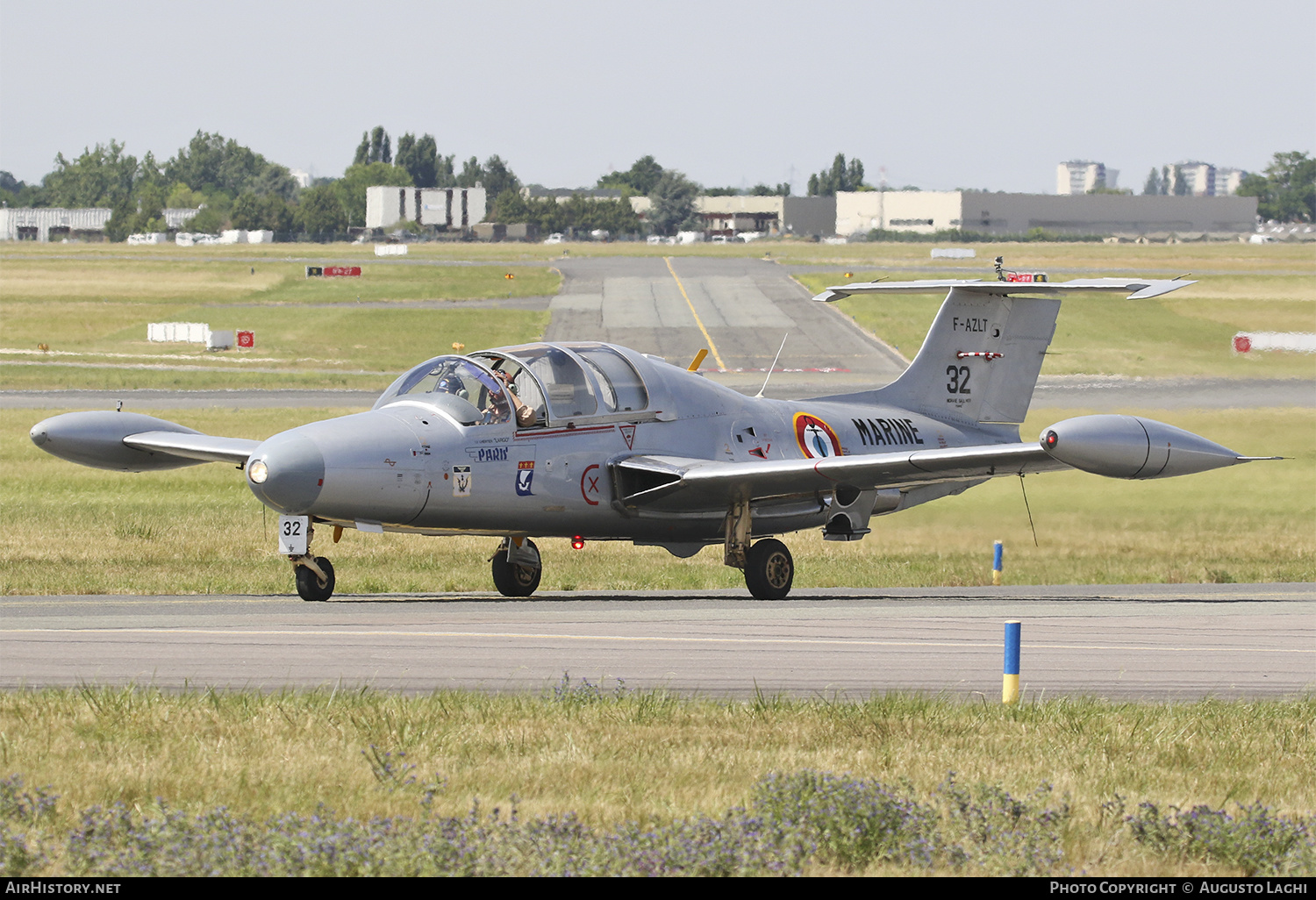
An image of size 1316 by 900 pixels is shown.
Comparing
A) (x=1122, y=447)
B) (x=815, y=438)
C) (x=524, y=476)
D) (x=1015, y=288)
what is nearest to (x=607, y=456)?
(x=524, y=476)

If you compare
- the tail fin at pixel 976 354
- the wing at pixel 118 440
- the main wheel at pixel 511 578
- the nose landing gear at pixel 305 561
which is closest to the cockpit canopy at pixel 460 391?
the nose landing gear at pixel 305 561

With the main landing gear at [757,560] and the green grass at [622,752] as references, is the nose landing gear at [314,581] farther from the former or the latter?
the green grass at [622,752]

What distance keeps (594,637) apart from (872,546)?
12616mm

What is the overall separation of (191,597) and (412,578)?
4010 mm

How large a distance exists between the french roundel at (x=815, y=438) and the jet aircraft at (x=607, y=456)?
0.03m

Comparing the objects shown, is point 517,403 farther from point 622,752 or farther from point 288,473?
point 622,752

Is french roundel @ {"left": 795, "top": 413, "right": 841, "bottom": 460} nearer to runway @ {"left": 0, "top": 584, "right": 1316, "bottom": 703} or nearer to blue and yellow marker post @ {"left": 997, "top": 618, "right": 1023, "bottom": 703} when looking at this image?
runway @ {"left": 0, "top": 584, "right": 1316, "bottom": 703}

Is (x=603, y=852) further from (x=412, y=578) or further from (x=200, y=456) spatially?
(x=412, y=578)

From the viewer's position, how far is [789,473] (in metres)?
18.9

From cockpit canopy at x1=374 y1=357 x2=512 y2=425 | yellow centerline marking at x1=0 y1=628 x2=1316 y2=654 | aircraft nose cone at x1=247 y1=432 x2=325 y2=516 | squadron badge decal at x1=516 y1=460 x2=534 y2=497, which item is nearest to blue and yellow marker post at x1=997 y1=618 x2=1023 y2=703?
yellow centerline marking at x1=0 y1=628 x2=1316 y2=654

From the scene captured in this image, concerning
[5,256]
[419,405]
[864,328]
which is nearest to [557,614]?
[419,405]

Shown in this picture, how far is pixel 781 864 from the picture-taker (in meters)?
7.09

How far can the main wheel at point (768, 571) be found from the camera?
1988 centimetres

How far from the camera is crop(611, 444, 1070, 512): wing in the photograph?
18406 mm
